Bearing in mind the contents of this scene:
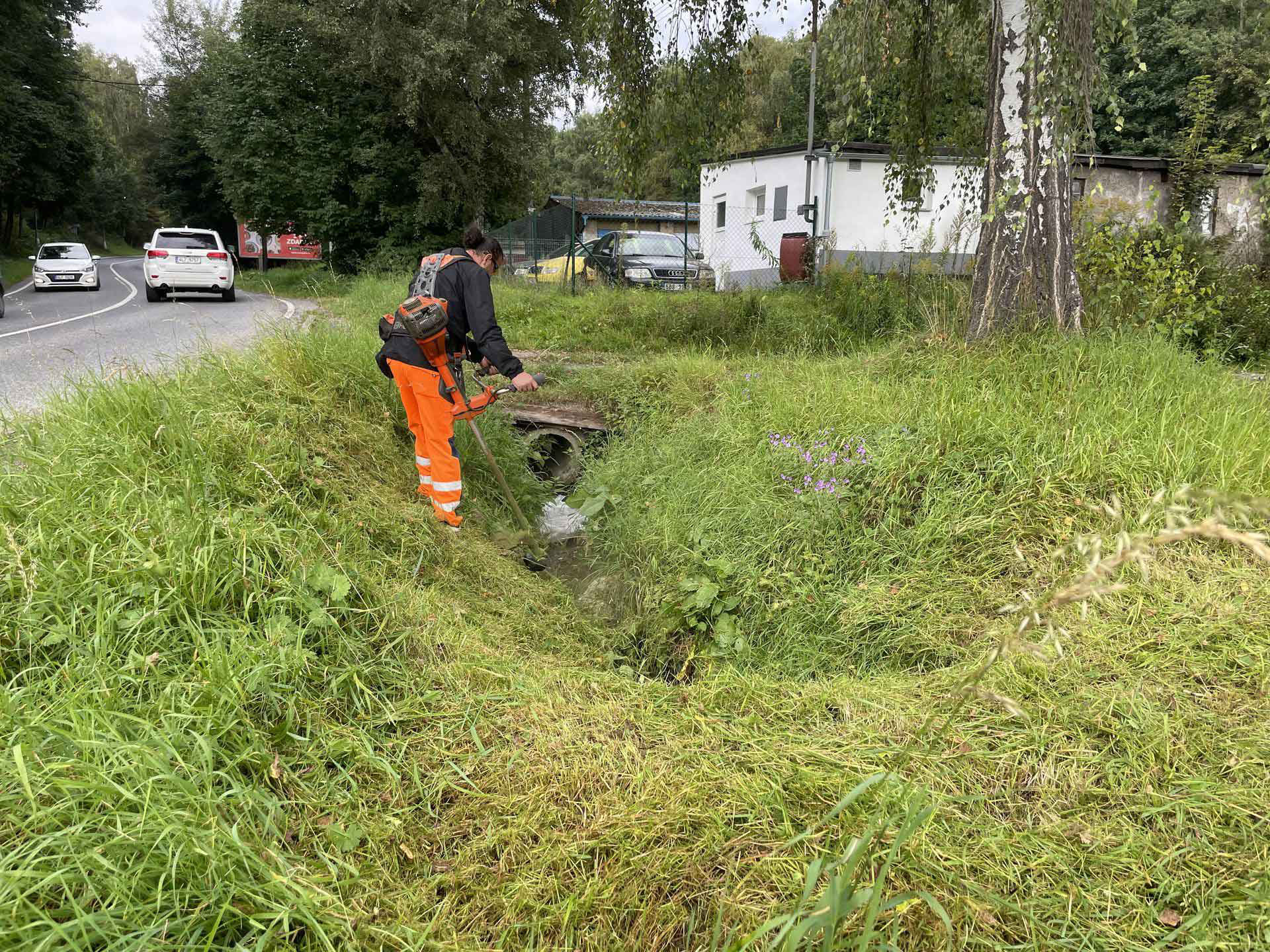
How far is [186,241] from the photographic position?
17.0m

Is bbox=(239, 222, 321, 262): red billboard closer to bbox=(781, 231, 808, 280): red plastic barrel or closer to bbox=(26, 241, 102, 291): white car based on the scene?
bbox=(26, 241, 102, 291): white car

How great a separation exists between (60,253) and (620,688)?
24.3m

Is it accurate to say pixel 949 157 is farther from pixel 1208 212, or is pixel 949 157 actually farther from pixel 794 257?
pixel 1208 212

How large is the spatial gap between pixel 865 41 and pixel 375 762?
5.41m

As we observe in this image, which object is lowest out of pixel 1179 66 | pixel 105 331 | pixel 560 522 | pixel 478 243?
pixel 560 522

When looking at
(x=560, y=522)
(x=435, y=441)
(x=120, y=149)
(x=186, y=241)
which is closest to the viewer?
(x=435, y=441)

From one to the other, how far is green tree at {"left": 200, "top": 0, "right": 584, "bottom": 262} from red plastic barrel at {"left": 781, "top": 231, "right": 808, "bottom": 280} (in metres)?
6.87

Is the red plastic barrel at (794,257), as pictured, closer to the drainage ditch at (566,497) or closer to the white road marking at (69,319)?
the drainage ditch at (566,497)

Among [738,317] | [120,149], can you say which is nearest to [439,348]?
[738,317]

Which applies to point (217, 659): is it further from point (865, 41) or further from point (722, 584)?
point (865, 41)

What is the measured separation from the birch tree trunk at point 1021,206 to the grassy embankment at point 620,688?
1.42 ft

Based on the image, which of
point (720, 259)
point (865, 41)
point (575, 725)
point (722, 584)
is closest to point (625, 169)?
point (865, 41)

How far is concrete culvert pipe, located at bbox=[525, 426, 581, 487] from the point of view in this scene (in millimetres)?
6758

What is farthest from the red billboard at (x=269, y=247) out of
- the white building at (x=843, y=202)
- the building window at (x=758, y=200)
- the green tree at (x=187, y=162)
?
the building window at (x=758, y=200)
